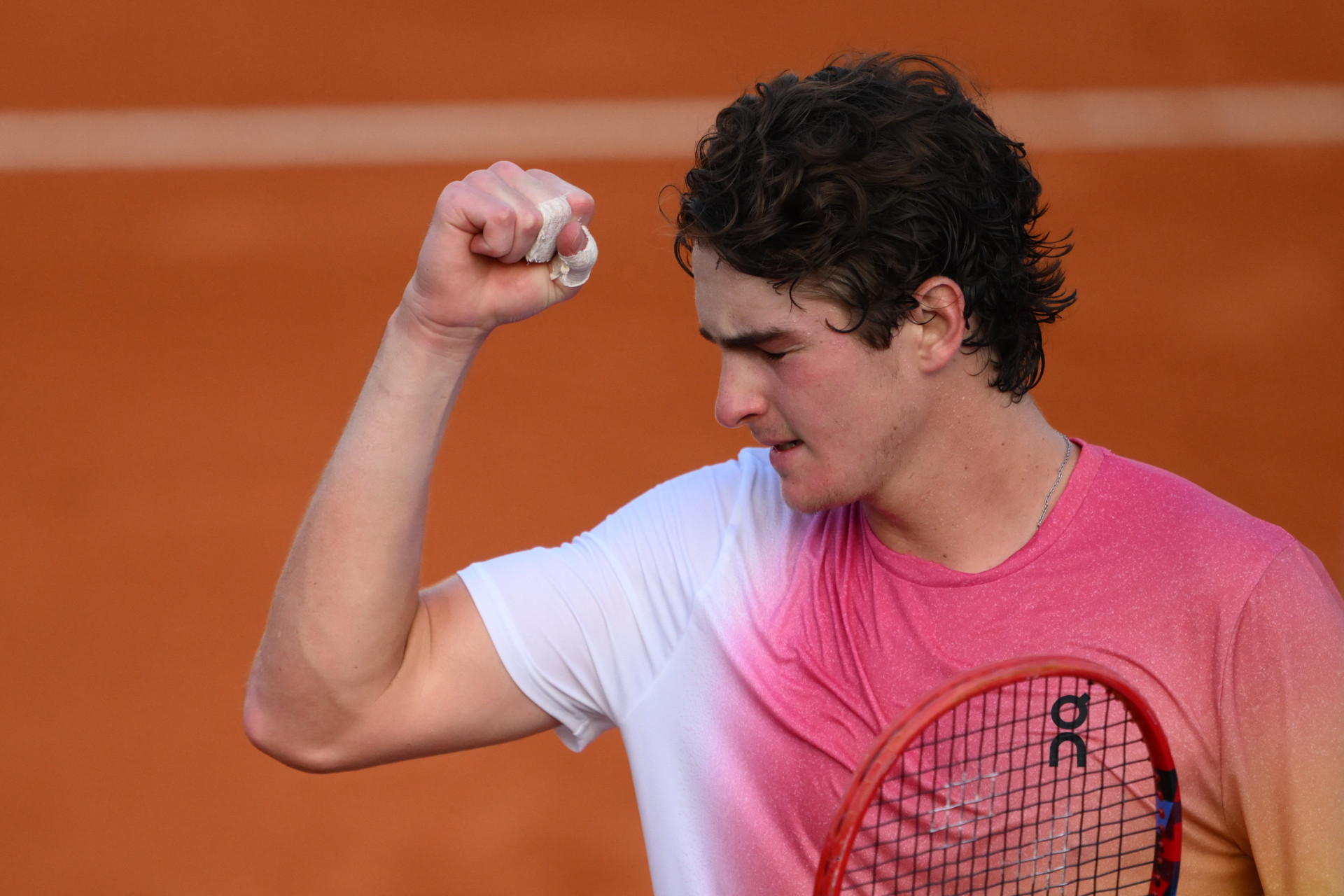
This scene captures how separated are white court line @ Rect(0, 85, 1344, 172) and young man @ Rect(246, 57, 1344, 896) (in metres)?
5.97

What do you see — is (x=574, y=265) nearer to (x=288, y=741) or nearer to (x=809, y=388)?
(x=809, y=388)

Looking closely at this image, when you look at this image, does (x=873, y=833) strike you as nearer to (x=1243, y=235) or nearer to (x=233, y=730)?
(x=233, y=730)

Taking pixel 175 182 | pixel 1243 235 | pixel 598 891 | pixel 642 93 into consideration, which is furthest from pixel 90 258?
pixel 1243 235

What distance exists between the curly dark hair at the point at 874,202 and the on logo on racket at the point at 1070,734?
0.62m

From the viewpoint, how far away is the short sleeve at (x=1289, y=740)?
250cm

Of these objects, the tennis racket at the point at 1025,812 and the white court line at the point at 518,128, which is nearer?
the tennis racket at the point at 1025,812

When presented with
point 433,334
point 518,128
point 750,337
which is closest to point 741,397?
point 750,337

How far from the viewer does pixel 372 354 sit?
7.77m

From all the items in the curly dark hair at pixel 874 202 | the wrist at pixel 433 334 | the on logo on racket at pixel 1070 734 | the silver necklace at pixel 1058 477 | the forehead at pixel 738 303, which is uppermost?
the curly dark hair at pixel 874 202

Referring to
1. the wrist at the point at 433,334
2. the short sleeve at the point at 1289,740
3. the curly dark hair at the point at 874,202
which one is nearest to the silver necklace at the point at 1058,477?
the curly dark hair at the point at 874,202

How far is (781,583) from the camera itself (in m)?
2.97

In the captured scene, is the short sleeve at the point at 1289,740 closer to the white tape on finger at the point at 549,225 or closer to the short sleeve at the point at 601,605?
the short sleeve at the point at 601,605

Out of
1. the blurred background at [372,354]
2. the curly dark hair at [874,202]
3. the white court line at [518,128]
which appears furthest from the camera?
the white court line at [518,128]

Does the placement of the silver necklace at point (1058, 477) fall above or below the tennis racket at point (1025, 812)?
above
